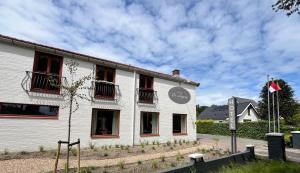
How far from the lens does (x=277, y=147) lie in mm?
9219

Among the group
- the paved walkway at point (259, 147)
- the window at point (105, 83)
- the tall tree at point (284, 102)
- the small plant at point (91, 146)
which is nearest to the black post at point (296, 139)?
the paved walkway at point (259, 147)

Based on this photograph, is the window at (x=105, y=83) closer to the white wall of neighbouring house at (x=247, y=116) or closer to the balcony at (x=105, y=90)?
the balcony at (x=105, y=90)

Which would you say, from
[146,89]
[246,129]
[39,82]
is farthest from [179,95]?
[39,82]

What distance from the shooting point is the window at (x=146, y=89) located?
1700cm

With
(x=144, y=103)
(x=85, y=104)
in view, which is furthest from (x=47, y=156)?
(x=144, y=103)

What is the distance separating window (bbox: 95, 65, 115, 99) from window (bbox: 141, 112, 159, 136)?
12.7ft

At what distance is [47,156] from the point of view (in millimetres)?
10688

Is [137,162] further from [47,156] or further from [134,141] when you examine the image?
[134,141]

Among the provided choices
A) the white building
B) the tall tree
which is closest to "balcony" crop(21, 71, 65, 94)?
the white building

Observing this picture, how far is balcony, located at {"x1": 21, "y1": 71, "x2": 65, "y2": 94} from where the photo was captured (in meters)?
12.1

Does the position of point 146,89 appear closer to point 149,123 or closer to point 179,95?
point 149,123

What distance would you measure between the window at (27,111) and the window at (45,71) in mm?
965

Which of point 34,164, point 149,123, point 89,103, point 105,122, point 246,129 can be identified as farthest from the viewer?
point 246,129

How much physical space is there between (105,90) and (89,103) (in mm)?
1471
